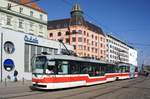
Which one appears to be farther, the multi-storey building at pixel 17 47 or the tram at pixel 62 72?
the multi-storey building at pixel 17 47

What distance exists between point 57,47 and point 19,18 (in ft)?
49.5

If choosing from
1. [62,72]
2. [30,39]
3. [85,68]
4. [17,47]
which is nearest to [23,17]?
[30,39]

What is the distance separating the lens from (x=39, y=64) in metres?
20.5

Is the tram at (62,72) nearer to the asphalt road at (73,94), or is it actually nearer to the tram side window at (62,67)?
the tram side window at (62,67)

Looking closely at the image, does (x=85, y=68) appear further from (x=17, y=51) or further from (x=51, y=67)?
(x=17, y=51)

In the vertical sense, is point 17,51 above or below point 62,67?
above

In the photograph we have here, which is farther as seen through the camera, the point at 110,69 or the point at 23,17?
the point at 23,17

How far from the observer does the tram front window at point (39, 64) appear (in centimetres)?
2030

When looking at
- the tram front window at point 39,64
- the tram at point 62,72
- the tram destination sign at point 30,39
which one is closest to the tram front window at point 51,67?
the tram at point 62,72

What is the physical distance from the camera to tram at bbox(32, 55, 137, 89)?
19969mm

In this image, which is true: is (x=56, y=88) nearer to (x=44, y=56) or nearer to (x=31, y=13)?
(x=44, y=56)

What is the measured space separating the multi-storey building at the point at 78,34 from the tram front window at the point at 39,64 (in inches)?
2534

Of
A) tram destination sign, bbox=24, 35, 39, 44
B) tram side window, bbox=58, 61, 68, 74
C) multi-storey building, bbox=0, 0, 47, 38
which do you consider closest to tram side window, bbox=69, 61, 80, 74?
tram side window, bbox=58, 61, 68, 74

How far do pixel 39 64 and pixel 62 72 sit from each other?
73.0 inches
